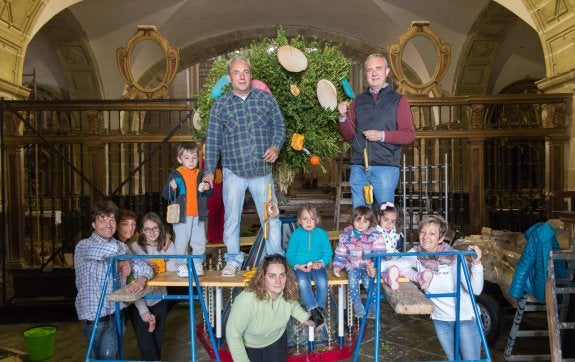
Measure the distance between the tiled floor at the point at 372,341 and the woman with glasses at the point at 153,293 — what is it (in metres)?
1.26

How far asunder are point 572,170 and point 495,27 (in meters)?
4.87

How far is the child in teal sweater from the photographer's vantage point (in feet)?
10.2

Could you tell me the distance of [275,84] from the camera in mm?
3672

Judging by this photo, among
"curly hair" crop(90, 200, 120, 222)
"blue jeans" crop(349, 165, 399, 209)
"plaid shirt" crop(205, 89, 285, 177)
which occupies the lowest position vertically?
"curly hair" crop(90, 200, 120, 222)

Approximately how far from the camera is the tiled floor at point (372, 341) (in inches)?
195

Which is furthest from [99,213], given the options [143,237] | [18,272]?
[18,272]

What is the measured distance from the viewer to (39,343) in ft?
15.9

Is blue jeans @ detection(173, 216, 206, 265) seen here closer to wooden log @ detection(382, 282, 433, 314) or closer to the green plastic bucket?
wooden log @ detection(382, 282, 433, 314)

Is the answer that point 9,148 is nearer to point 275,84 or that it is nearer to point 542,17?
point 275,84

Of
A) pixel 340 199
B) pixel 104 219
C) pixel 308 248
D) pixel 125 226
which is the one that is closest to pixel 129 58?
pixel 340 199

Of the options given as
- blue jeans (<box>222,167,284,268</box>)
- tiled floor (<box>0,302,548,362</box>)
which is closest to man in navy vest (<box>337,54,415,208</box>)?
blue jeans (<box>222,167,284,268</box>)

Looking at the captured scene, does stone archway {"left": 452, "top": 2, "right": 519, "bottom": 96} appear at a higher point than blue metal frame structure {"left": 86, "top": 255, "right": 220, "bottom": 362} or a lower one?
higher

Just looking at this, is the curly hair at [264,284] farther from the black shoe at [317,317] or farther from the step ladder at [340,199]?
the step ladder at [340,199]

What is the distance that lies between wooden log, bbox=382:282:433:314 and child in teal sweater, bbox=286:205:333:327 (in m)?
0.55
